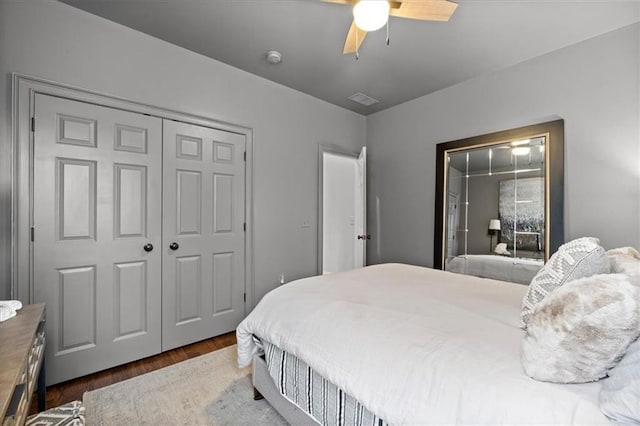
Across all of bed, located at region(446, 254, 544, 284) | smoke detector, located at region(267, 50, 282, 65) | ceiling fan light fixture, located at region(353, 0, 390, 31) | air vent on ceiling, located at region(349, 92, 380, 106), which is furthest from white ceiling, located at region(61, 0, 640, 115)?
bed, located at region(446, 254, 544, 284)

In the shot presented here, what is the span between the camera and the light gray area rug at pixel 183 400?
5.69ft

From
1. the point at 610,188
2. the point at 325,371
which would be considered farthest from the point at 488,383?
the point at 610,188

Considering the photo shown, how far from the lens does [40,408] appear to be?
1.63 metres

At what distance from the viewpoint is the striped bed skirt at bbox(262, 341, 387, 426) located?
4.01 ft

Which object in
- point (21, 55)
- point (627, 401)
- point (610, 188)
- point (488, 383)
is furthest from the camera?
point (610, 188)

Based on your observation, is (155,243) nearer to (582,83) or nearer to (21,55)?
(21,55)

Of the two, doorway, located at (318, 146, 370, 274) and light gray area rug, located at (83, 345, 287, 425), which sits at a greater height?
doorway, located at (318, 146, 370, 274)

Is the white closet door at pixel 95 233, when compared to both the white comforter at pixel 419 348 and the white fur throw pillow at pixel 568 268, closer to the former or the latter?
the white comforter at pixel 419 348

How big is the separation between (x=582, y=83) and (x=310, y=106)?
8.77ft

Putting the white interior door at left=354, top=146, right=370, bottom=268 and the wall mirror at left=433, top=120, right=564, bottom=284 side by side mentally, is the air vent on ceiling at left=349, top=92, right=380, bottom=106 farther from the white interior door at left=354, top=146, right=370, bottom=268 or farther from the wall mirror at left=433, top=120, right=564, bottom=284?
the wall mirror at left=433, top=120, right=564, bottom=284

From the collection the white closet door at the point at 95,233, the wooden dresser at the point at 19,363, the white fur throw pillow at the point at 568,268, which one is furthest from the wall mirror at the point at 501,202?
the wooden dresser at the point at 19,363

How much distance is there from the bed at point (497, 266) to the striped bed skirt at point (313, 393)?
7.80 ft

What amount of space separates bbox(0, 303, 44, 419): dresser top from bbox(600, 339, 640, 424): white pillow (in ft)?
5.35

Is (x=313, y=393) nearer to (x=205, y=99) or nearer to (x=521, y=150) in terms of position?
(x=205, y=99)
